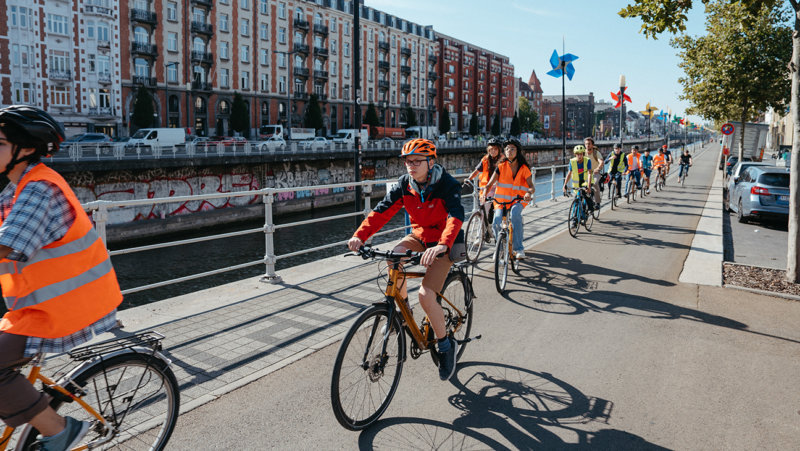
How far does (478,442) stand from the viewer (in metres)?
3.49

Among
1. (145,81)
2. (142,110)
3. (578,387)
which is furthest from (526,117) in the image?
(578,387)

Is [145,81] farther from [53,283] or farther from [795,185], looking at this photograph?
[53,283]

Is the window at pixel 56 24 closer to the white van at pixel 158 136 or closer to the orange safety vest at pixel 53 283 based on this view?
the white van at pixel 158 136

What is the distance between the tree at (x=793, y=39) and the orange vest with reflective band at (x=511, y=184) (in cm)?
307

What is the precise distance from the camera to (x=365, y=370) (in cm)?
356

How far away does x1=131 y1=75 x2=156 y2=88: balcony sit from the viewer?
159 feet

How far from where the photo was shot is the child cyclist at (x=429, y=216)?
13.0 feet

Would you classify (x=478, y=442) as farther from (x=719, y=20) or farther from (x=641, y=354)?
(x=719, y=20)

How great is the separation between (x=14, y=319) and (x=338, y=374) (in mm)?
1638

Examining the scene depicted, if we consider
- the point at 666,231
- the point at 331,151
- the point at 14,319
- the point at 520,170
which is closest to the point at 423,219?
the point at 14,319

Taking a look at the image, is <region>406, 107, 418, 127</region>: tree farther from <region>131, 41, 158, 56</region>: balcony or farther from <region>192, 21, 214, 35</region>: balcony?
<region>131, 41, 158, 56</region>: balcony

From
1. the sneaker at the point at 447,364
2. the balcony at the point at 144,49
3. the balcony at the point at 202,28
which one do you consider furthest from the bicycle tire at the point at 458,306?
the balcony at the point at 202,28

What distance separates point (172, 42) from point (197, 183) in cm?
2680

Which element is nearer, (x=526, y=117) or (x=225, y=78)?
(x=225, y=78)
